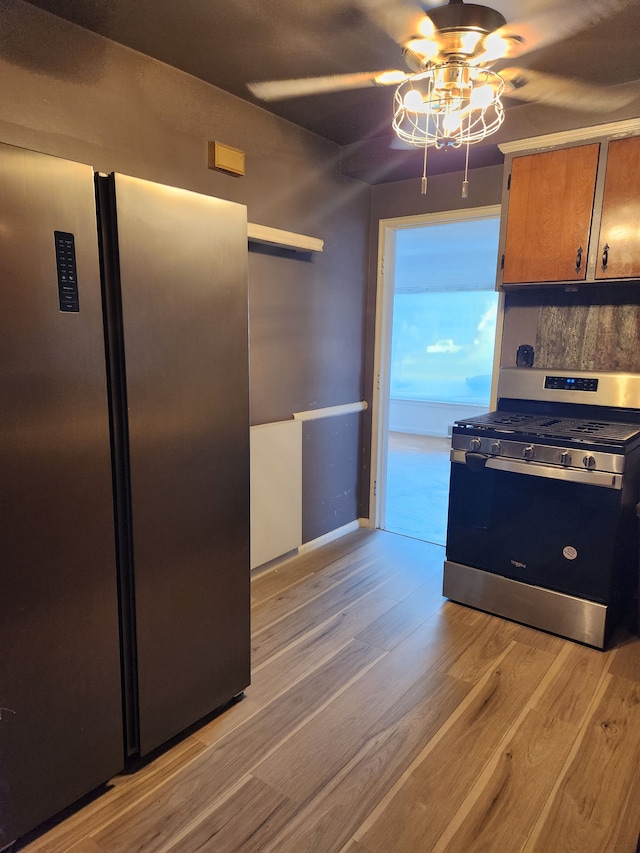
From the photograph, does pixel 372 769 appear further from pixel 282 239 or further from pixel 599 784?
pixel 282 239

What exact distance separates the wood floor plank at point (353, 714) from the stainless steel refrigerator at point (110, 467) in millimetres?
351

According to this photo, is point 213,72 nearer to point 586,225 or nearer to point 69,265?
point 69,265

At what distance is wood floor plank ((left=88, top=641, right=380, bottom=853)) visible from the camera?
1.46 metres

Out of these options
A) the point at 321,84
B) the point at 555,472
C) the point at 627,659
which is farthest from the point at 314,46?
the point at 627,659

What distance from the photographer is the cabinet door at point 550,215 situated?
8.34 ft

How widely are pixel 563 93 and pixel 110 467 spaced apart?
2602 millimetres

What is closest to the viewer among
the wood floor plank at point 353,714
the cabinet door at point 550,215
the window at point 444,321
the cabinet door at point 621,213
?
the wood floor plank at point 353,714

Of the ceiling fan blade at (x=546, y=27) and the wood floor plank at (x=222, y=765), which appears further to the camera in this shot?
the ceiling fan blade at (x=546, y=27)

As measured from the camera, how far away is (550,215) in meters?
2.65

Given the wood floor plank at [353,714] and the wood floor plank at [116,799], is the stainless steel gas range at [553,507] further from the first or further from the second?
the wood floor plank at [116,799]

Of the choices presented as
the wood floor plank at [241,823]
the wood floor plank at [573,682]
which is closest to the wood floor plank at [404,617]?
the wood floor plank at [573,682]

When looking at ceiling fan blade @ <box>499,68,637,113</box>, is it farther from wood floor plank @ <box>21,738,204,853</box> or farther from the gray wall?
wood floor plank @ <box>21,738,204,853</box>

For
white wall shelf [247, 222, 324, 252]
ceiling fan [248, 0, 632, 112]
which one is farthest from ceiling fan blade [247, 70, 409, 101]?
white wall shelf [247, 222, 324, 252]

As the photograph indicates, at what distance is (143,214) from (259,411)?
1.55m
